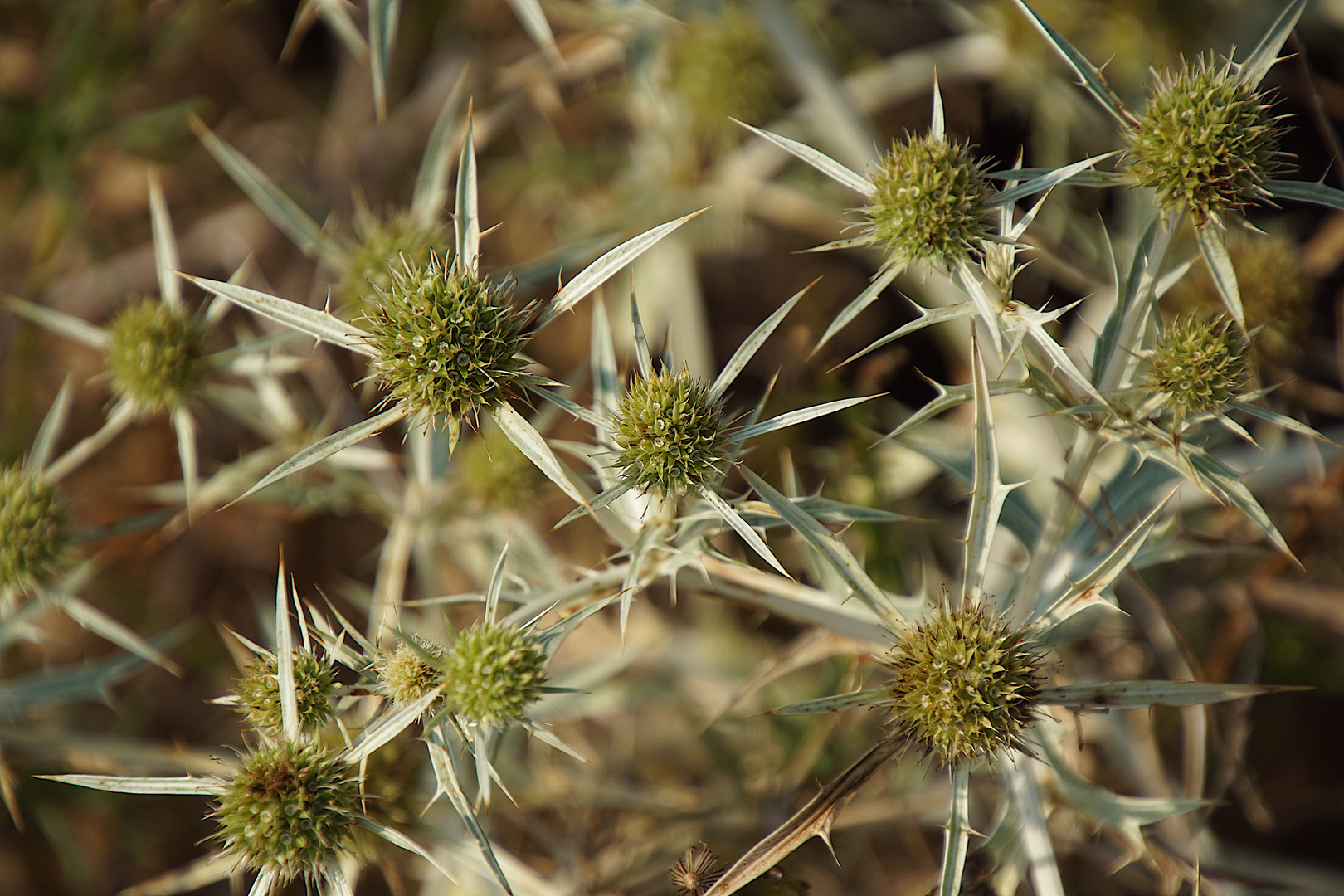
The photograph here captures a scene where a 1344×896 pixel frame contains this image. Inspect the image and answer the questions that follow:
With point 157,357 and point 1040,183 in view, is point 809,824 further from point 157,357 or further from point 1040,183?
point 157,357

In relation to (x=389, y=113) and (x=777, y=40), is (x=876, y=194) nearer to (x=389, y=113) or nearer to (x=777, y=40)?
(x=777, y=40)

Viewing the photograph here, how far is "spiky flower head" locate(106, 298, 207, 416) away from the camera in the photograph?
7.84ft

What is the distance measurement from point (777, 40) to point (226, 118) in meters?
2.82

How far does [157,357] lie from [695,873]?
1.95 meters

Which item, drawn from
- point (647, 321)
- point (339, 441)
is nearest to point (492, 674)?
point (339, 441)

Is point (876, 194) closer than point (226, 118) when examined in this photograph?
Yes

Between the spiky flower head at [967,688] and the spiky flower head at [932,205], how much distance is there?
726 millimetres

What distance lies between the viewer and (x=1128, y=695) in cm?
175

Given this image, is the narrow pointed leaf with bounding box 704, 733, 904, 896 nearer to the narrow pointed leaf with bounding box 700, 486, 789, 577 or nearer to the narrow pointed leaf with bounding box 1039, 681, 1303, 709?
the narrow pointed leaf with bounding box 1039, 681, 1303, 709

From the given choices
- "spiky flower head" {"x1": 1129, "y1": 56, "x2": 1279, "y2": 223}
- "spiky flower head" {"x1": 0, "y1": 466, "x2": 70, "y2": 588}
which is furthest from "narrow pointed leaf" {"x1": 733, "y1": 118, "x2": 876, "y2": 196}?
"spiky flower head" {"x1": 0, "y1": 466, "x2": 70, "y2": 588}

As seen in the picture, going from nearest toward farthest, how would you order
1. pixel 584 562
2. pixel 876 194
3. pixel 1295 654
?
pixel 876 194 → pixel 1295 654 → pixel 584 562

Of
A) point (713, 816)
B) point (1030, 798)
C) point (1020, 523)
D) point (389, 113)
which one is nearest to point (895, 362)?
point (1020, 523)

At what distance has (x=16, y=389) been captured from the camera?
3400 millimetres

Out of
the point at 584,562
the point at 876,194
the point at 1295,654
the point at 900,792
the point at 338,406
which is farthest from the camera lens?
the point at 584,562
